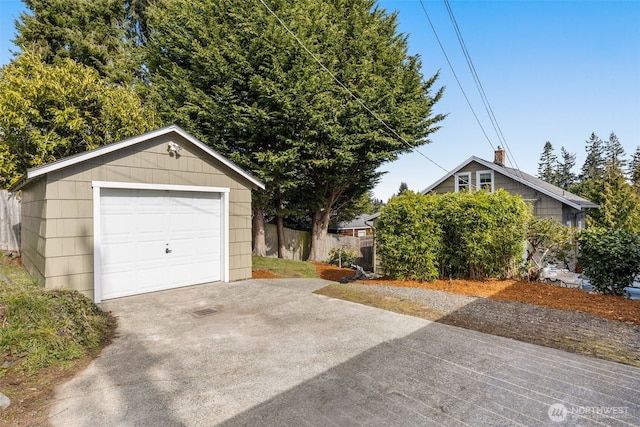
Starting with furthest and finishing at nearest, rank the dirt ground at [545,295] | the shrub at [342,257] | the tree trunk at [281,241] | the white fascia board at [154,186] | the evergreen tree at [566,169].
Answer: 1. the evergreen tree at [566,169]
2. the shrub at [342,257]
3. the tree trunk at [281,241]
4. the white fascia board at [154,186]
5. the dirt ground at [545,295]

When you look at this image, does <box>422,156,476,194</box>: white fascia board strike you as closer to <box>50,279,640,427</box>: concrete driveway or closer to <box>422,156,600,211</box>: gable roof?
<box>422,156,600,211</box>: gable roof

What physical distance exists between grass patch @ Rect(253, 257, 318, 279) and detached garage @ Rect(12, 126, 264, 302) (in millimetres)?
3194

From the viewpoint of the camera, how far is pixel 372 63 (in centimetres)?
1303

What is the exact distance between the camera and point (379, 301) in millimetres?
6137

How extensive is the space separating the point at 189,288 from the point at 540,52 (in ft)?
43.9

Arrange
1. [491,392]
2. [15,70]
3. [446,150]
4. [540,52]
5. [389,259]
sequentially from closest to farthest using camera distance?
[491,392] < [389,259] < [15,70] < [540,52] < [446,150]

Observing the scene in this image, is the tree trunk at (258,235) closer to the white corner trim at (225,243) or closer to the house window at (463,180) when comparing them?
the white corner trim at (225,243)

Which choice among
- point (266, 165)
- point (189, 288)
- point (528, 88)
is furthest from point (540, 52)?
point (189, 288)

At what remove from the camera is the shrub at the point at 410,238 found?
25.0 feet

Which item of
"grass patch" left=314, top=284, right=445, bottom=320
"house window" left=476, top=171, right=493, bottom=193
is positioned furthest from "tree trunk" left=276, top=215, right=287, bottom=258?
"house window" left=476, top=171, right=493, bottom=193

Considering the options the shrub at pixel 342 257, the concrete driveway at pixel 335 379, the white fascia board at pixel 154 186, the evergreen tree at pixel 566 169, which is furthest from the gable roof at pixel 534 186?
the evergreen tree at pixel 566 169

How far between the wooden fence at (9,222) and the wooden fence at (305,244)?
8938 mm

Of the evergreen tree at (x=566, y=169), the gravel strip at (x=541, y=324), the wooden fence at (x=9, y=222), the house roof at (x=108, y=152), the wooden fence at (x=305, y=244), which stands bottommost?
the gravel strip at (x=541, y=324)

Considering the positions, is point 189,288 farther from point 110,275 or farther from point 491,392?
point 491,392
